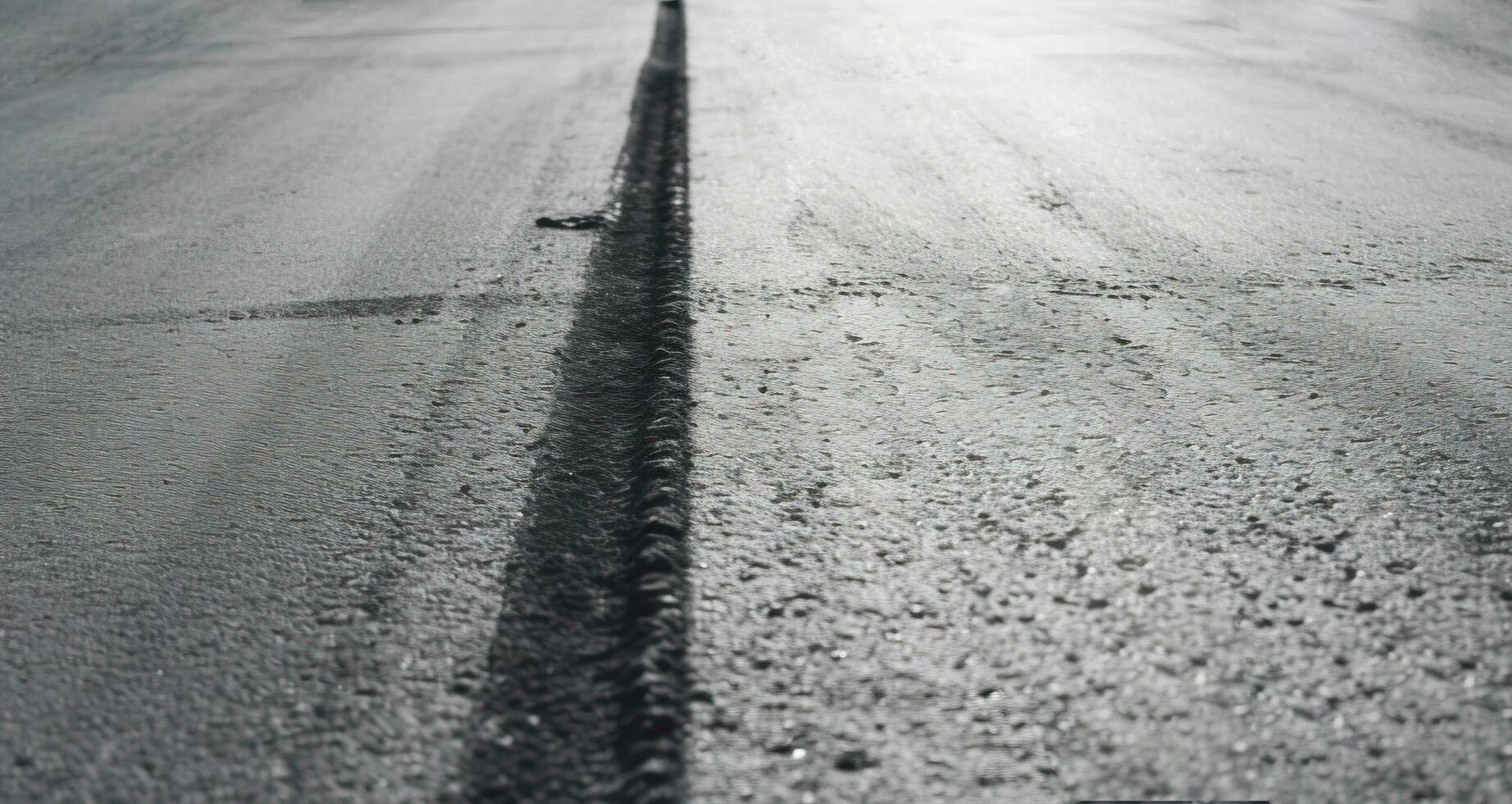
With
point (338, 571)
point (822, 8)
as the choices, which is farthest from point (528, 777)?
point (822, 8)

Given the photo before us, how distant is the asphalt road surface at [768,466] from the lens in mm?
1515

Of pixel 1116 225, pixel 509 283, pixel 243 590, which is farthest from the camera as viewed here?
pixel 1116 225

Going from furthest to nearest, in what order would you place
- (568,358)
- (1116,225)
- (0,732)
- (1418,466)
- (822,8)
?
(822,8)
(1116,225)
(568,358)
(1418,466)
(0,732)

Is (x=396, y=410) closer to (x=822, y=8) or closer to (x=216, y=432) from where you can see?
(x=216, y=432)

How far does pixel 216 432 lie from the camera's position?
246 centimetres

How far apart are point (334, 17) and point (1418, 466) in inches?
391

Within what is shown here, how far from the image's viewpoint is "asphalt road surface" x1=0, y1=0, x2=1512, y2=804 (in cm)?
151

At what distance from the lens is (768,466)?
222cm

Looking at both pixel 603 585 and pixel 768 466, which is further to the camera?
pixel 768 466

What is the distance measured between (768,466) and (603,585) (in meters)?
0.50

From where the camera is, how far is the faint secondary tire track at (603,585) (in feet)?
4.88

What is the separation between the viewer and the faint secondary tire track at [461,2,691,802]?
1486 mm

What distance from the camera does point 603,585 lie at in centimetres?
187

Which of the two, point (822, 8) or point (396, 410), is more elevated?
point (822, 8)
